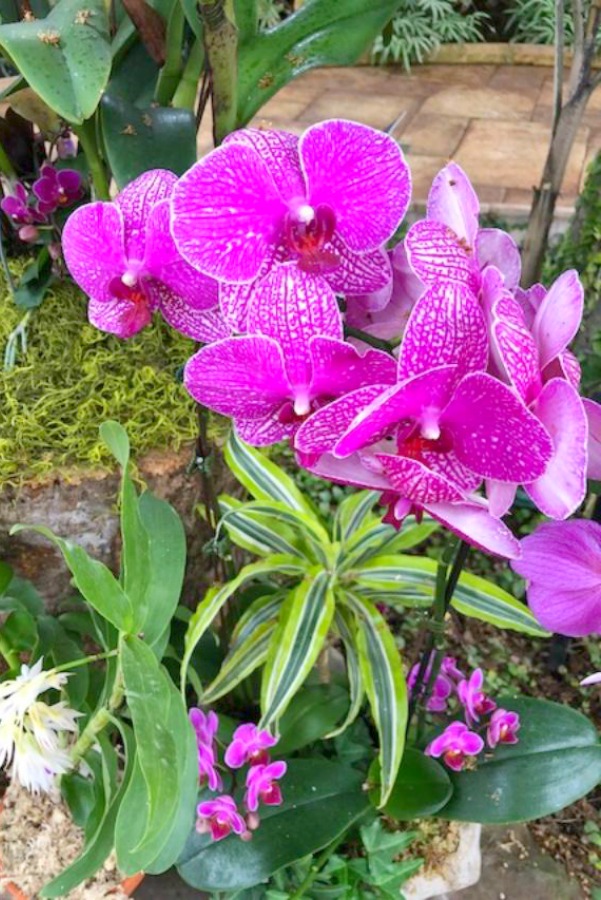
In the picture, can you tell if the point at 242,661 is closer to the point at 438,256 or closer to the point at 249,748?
the point at 249,748

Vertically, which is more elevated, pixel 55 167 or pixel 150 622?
pixel 55 167

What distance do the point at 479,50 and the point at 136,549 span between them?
3.42 meters

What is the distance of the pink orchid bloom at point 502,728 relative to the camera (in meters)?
0.87

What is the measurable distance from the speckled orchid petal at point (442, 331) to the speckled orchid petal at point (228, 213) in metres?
0.11

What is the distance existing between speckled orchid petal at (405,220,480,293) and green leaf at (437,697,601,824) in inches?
23.3

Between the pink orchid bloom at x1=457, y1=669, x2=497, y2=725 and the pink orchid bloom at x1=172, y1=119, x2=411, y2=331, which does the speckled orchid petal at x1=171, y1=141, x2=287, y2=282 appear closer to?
the pink orchid bloom at x1=172, y1=119, x2=411, y2=331

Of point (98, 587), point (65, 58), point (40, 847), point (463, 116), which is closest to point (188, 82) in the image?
point (65, 58)

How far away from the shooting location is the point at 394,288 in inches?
21.0

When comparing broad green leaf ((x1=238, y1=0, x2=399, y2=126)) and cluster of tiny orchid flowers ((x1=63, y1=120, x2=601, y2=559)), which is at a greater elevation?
broad green leaf ((x1=238, y1=0, x2=399, y2=126))

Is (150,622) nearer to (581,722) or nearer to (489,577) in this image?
(581,722)

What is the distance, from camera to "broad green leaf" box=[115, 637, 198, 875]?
1.84 feet

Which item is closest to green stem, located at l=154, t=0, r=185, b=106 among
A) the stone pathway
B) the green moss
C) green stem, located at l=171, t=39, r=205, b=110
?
green stem, located at l=171, t=39, r=205, b=110

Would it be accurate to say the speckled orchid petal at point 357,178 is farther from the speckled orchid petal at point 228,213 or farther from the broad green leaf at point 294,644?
the broad green leaf at point 294,644

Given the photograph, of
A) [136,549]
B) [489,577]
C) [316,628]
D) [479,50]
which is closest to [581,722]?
[316,628]
